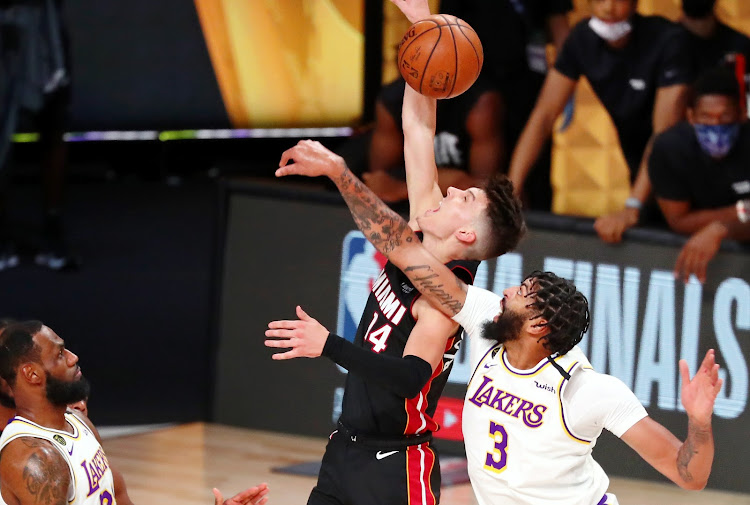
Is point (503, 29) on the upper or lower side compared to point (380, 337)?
upper

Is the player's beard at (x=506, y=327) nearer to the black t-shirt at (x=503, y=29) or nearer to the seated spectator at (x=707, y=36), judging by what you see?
the seated spectator at (x=707, y=36)

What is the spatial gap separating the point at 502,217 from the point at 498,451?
31.8 inches

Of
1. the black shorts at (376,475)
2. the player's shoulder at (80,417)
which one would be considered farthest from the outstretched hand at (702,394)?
the player's shoulder at (80,417)

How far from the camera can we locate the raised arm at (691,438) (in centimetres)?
350

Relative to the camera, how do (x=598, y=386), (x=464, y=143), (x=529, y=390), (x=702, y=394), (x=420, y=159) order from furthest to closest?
1. (x=464, y=143)
2. (x=420, y=159)
3. (x=529, y=390)
4. (x=598, y=386)
5. (x=702, y=394)

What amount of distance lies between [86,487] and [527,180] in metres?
4.72

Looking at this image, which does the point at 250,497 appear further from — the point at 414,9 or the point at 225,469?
the point at 225,469

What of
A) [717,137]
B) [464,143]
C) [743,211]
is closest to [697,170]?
[717,137]

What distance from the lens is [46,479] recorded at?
3553 mm

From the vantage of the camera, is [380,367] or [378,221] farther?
[378,221]

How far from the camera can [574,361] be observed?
3.85 meters

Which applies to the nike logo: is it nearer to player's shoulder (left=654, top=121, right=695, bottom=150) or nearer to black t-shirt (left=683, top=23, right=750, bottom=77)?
player's shoulder (left=654, top=121, right=695, bottom=150)

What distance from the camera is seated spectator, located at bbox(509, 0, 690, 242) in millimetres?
6801

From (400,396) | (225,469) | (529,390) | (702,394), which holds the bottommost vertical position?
(225,469)
